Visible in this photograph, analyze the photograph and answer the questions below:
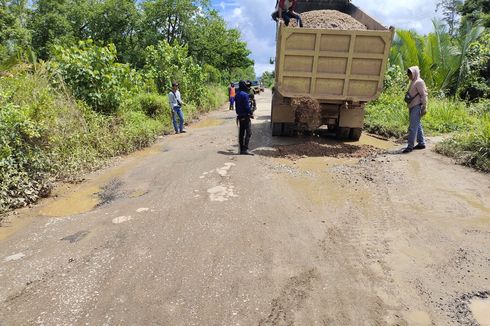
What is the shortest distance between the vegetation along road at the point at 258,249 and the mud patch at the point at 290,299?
10 millimetres

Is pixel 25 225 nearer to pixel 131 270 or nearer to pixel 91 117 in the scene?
pixel 131 270

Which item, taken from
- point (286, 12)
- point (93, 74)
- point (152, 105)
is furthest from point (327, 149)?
point (152, 105)

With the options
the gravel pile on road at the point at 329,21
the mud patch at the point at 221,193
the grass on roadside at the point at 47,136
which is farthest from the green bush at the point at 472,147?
the grass on roadside at the point at 47,136

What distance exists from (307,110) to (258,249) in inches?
162

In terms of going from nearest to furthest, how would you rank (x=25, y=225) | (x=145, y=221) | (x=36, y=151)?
(x=145, y=221), (x=25, y=225), (x=36, y=151)

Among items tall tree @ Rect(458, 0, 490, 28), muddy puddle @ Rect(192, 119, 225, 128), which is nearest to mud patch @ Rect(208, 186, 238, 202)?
muddy puddle @ Rect(192, 119, 225, 128)

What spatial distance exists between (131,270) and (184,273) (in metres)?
0.50

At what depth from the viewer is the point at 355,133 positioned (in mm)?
7883

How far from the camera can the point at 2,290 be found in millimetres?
2945

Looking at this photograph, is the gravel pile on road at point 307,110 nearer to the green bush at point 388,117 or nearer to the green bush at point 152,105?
the green bush at point 388,117

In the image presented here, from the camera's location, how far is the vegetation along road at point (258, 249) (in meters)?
2.62

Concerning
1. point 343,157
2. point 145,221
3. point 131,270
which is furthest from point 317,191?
point 131,270

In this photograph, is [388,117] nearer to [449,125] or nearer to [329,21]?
[449,125]

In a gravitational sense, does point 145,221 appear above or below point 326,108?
below
